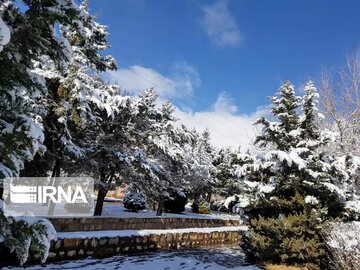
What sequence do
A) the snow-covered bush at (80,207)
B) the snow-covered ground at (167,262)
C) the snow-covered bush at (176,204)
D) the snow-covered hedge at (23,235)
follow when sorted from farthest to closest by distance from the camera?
the snow-covered bush at (176,204) < the snow-covered bush at (80,207) < the snow-covered ground at (167,262) < the snow-covered hedge at (23,235)

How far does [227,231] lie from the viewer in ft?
57.6

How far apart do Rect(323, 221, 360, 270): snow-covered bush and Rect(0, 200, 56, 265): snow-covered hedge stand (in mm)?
6305

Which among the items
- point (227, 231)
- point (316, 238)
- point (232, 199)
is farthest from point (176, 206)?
point (316, 238)

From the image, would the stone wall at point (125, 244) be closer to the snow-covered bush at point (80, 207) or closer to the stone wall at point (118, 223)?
the stone wall at point (118, 223)

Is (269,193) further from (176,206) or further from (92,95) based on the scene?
(176,206)

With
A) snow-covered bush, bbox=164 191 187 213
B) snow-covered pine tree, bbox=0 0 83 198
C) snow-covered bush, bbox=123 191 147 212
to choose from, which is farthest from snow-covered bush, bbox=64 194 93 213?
snow-covered pine tree, bbox=0 0 83 198

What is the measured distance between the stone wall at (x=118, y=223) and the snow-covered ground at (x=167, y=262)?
1419mm

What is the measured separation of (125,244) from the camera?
1157 centimetres

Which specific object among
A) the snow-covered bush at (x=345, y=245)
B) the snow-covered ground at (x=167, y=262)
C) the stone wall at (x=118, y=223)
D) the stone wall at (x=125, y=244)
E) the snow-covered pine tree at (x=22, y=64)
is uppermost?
the snow-covered pine tree at (x=22, y=64)

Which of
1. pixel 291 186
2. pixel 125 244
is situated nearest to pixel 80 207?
pixel 125 244

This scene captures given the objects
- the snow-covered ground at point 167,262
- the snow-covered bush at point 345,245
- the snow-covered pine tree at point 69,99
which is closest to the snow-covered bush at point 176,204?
the snow-covered pine tree at point 69,99

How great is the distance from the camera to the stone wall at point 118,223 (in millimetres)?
10711

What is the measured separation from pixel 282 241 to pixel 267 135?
3241mm

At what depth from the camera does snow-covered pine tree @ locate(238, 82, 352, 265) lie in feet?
31.5
